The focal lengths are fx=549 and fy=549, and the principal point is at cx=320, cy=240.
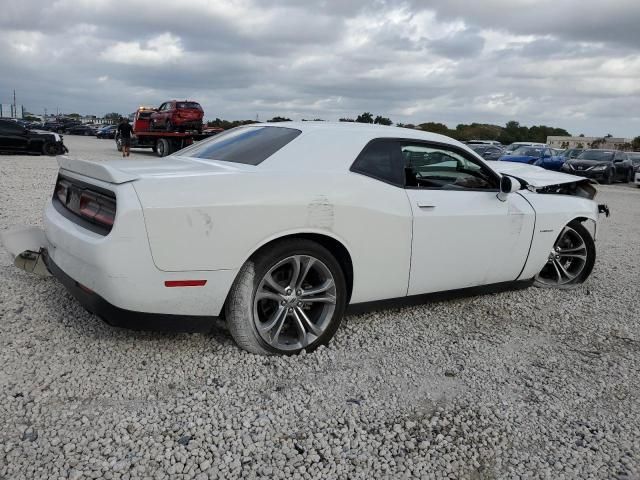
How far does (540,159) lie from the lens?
22.5m

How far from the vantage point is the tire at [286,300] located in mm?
3162

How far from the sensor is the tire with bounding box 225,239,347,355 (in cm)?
316

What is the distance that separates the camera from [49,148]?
67.4ft

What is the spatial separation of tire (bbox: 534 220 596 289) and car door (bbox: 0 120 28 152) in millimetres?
19887

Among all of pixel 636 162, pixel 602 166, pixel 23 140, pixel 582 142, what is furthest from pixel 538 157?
pixel 582 142

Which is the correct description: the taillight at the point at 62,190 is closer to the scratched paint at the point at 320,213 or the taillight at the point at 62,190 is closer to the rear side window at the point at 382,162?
the scratched paint at the point at 320,213

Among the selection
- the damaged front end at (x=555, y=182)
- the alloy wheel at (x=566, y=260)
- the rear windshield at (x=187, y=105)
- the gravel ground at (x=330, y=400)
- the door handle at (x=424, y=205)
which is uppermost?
the rear windshield at (x=187, y=105)

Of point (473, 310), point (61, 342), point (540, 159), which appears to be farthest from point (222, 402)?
point (540, 159)

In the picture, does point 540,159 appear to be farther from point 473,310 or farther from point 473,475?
point 473,475

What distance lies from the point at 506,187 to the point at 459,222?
1.85ft

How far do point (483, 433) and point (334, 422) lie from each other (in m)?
0.74

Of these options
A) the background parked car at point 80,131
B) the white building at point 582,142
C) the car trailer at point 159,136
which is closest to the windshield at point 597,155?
the car trailer at point 159,136

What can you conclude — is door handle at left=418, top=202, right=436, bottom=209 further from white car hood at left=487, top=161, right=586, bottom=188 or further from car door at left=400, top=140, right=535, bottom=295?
white car hood at left=487, top=161, right=586, bottom=188

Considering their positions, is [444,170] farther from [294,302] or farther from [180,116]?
[180,116]
